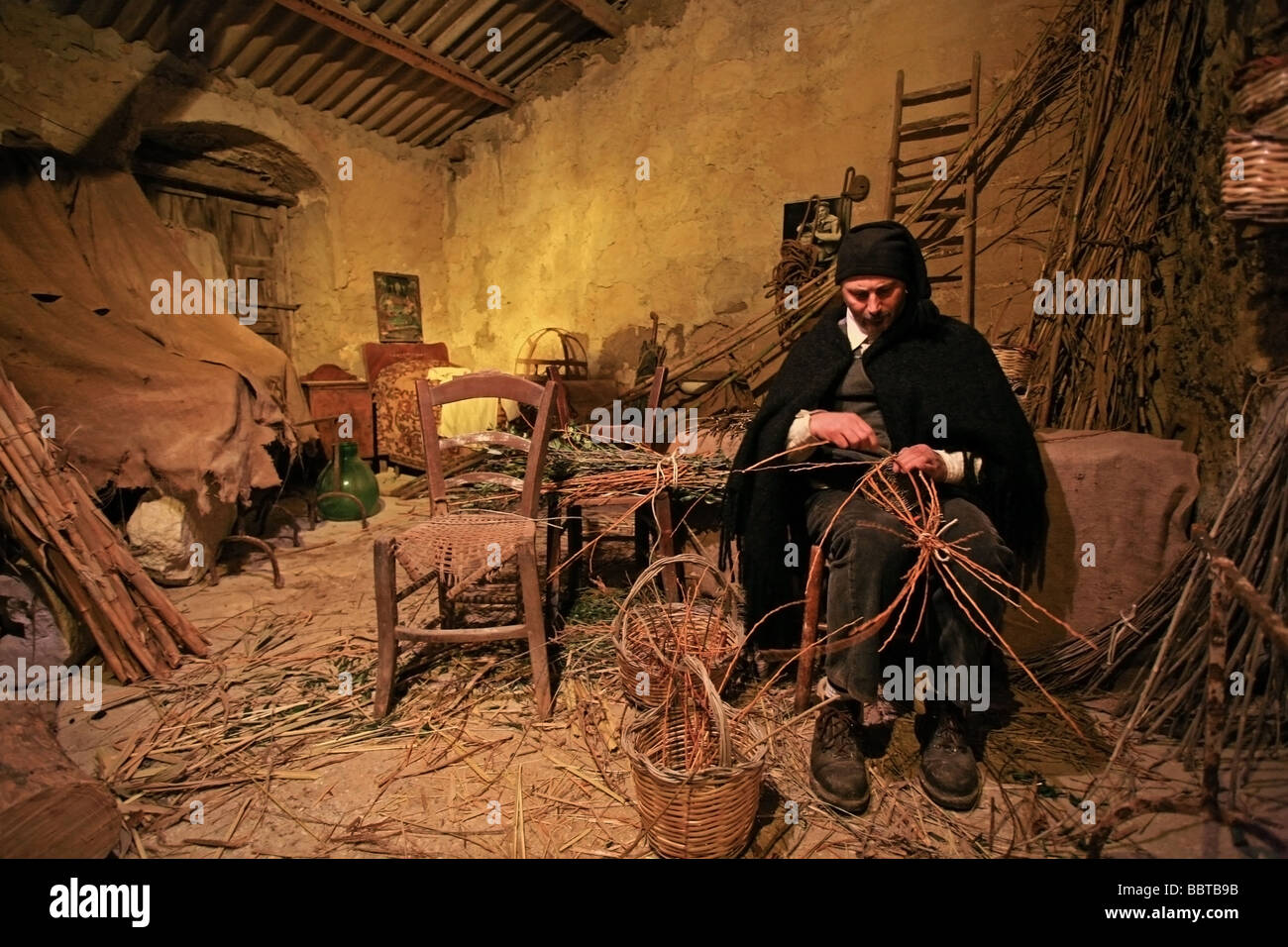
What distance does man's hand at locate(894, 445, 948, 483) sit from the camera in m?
1.83

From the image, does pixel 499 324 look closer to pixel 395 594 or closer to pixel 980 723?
pixel 395 594

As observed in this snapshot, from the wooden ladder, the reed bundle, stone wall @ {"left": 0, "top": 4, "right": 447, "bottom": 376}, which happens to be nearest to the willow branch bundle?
the reed bundle

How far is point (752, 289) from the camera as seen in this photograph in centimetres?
505

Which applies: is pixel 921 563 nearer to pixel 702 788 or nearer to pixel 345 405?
pixel 702 788

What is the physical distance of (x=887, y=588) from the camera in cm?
179

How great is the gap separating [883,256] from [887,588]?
1044 mm

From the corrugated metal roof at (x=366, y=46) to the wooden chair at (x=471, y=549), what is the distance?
4347 millimetres

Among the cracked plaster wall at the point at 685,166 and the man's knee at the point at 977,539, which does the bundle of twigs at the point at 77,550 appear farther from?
the cracked plaster wall at the point at 685,166

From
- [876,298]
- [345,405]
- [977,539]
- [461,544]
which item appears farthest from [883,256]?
[345,405]

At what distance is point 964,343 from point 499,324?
19.5 ft

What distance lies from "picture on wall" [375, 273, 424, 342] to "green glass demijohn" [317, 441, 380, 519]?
8.90 ft

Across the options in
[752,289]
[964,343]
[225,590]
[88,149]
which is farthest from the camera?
[752,289]

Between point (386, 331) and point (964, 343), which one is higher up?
point (386, 331)
